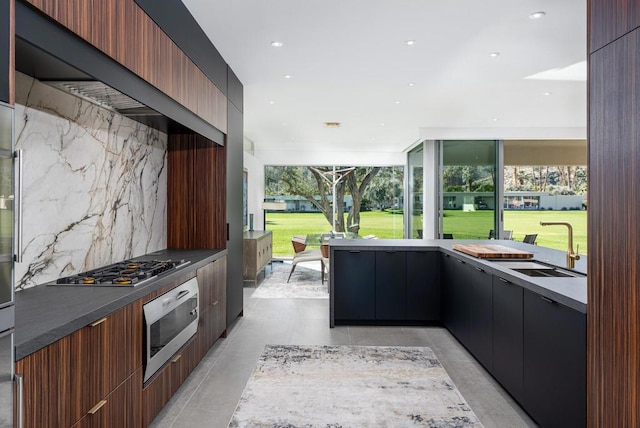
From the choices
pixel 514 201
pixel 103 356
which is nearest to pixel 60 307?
Result: pixel 103 356

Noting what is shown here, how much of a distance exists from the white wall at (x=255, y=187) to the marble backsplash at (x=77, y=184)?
470 centimetres

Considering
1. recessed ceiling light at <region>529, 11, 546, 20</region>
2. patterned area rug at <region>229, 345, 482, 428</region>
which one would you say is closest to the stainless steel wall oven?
patterned area rug at <region>229, 345, 482, 428</region>

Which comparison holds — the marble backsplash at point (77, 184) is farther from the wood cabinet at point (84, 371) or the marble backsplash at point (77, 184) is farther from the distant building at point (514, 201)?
the distant building at point (514, 201)

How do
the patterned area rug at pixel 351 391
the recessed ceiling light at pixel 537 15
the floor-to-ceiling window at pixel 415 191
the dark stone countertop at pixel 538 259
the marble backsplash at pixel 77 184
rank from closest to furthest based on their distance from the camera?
the dark stone countertop at pixel 538 259, the marble backsplash at pixel 77 184, the patterned area rug at pixel 351 391, the recessed ceiling light at pixel 537 15, the floor-to-ceiling window at pixel 415 191

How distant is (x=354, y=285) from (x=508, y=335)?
1.82 meters

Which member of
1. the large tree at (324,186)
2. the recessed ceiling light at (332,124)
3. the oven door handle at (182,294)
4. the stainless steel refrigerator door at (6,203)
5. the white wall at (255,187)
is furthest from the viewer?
the large tree at (324,186)

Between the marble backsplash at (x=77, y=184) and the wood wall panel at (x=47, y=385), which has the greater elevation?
the marble backsplash at (x=77, y=184)

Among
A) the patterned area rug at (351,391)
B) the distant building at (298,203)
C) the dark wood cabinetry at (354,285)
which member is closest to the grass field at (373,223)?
the distant building at (298,203)

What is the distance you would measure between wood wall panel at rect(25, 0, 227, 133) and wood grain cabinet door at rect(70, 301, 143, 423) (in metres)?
1.18

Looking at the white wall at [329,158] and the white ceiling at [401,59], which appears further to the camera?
the white wall at [329,158]

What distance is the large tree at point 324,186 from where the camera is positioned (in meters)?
9.70

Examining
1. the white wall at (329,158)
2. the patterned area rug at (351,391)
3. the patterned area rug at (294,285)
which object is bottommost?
the patterned area rug at (351,391)

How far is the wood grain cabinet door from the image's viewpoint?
1543 mm

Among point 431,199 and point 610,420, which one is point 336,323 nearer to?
point 610,420
